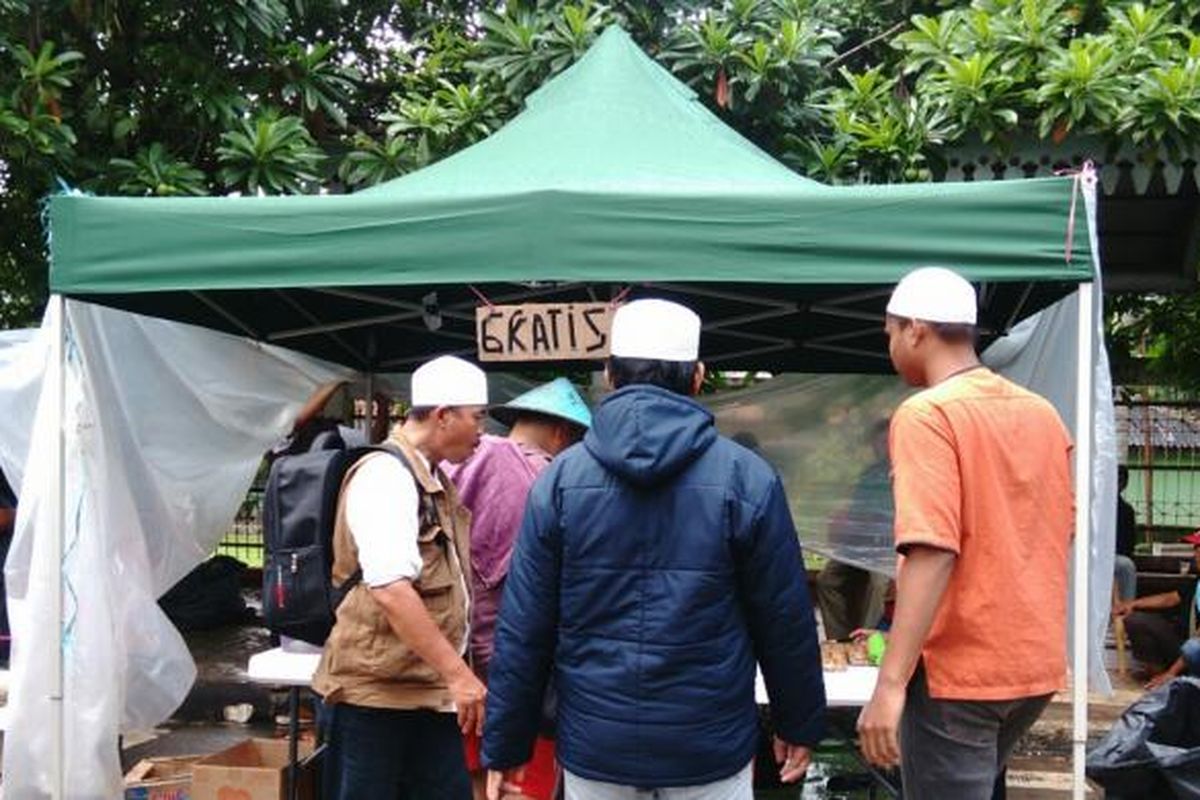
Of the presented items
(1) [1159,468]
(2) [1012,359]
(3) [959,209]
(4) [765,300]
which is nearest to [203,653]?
(4) [765,300]

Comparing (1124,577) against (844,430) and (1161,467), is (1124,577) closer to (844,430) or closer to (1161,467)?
(844,430)

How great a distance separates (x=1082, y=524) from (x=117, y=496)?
3414mm

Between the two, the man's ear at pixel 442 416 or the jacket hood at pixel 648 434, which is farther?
the man's ear at pixel 442 416

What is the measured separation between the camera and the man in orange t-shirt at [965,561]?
2.59 m

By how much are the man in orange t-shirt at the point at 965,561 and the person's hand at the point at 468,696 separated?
974 millimetres

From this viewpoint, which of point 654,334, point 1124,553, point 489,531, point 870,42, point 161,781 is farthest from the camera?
point 1124,553

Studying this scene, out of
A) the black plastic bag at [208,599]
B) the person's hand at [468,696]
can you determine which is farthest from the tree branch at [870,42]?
the black plastic bag at [208,599]

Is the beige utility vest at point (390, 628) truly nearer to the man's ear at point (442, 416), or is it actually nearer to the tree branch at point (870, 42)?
the man's ear at point (442, 416)

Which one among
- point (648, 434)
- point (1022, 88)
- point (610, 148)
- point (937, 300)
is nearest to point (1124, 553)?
point (1022, 88)

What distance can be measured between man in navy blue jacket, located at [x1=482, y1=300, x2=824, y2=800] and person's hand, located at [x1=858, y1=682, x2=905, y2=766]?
0.15m

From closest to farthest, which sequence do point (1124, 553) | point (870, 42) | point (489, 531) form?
1. point (489, 531)
2. point (870, 42)
3. point (1124, 553)

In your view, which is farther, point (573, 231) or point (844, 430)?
point (844, 430)

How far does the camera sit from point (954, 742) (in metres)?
2.70

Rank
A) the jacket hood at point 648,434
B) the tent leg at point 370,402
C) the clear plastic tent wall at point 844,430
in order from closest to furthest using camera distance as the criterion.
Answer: the jacket hood at point 648,434 < the clear plastic tent wall at point 844,430 < the tent leg at point 370,402
